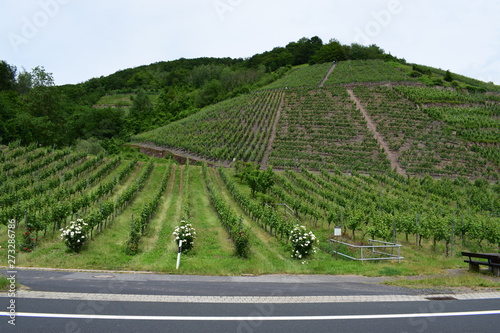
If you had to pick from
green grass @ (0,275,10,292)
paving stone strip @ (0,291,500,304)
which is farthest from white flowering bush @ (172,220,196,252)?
green grass @ (0,275,10,292)

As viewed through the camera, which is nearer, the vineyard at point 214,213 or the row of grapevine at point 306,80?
the vineyard at point 214,213

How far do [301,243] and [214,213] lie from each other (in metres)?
11.2

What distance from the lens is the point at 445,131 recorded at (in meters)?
58.0

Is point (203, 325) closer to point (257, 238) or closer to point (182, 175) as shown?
point (257, 238)

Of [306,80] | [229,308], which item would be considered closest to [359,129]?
[306,80]

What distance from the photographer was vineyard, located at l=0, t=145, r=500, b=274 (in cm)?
1608

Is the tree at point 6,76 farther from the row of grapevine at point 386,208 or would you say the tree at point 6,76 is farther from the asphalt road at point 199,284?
the asphalt road at point 199,284

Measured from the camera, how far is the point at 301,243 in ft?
54.5

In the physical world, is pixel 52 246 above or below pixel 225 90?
below

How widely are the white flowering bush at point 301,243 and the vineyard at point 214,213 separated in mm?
499

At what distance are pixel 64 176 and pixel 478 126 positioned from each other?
6084 cm

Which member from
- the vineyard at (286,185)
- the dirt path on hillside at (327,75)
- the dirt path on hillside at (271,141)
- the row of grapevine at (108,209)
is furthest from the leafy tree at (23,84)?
the row of grapevine at (108,209)

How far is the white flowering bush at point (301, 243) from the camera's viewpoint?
54.3ft

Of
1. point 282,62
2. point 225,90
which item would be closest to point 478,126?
point 225,90
